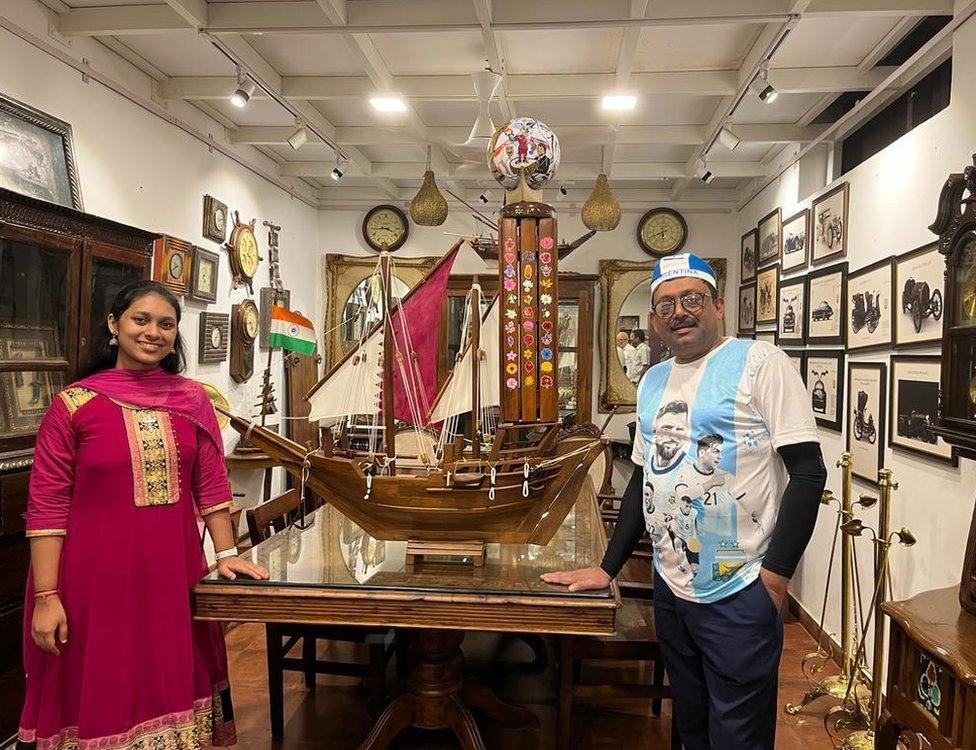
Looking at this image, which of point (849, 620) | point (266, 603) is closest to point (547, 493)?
point (266, 603)

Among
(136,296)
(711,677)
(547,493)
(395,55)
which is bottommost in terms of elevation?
(711,677)

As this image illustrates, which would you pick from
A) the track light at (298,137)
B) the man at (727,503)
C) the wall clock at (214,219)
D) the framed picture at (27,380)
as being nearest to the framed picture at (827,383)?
the man at (727,503)

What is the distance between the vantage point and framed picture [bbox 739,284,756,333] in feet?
15.5

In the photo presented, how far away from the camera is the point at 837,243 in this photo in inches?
127

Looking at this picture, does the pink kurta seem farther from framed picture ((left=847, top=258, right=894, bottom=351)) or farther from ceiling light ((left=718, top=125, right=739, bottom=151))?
ceiling light ((left=718, top=125, right=739, bottom=151))

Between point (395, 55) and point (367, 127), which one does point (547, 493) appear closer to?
point (395, 55)

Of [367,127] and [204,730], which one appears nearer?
[204,730]

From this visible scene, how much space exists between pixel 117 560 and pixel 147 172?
236cm

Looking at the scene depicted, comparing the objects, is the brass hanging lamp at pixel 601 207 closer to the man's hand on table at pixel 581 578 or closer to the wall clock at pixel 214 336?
the wall clock at pixel 214 336

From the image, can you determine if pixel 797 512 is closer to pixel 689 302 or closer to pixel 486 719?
pixel 689 302

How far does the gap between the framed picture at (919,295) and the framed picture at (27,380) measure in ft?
9.86

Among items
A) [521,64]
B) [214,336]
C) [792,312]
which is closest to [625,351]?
[792,312]

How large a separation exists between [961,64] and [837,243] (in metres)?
1.12

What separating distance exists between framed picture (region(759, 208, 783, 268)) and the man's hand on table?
3225 millimetres
